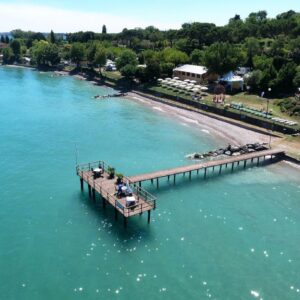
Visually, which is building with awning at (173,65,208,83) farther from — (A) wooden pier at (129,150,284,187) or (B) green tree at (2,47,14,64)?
(B) green tree at (2,47,14,64)

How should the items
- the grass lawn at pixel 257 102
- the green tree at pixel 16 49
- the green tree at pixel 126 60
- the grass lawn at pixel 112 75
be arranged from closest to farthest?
the grass lawn at pixel 257 102
the green tree at pixel 126 60
the grass lawn at pixel 112 75
the green tree at pixel 16 49

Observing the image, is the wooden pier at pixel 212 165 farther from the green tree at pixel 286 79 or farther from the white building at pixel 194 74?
the white building at pixel 194 74


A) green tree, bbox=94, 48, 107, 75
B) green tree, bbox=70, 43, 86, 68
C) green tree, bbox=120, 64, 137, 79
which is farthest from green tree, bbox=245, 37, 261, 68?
green tree, bbox=70, 43, 86, 68

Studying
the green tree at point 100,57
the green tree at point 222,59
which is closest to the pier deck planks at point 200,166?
the green tree at point 222,59

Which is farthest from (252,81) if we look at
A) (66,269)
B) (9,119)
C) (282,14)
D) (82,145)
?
(282,14)

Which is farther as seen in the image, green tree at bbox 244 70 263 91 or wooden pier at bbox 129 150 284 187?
green tree at bbox 244 70 263 91
